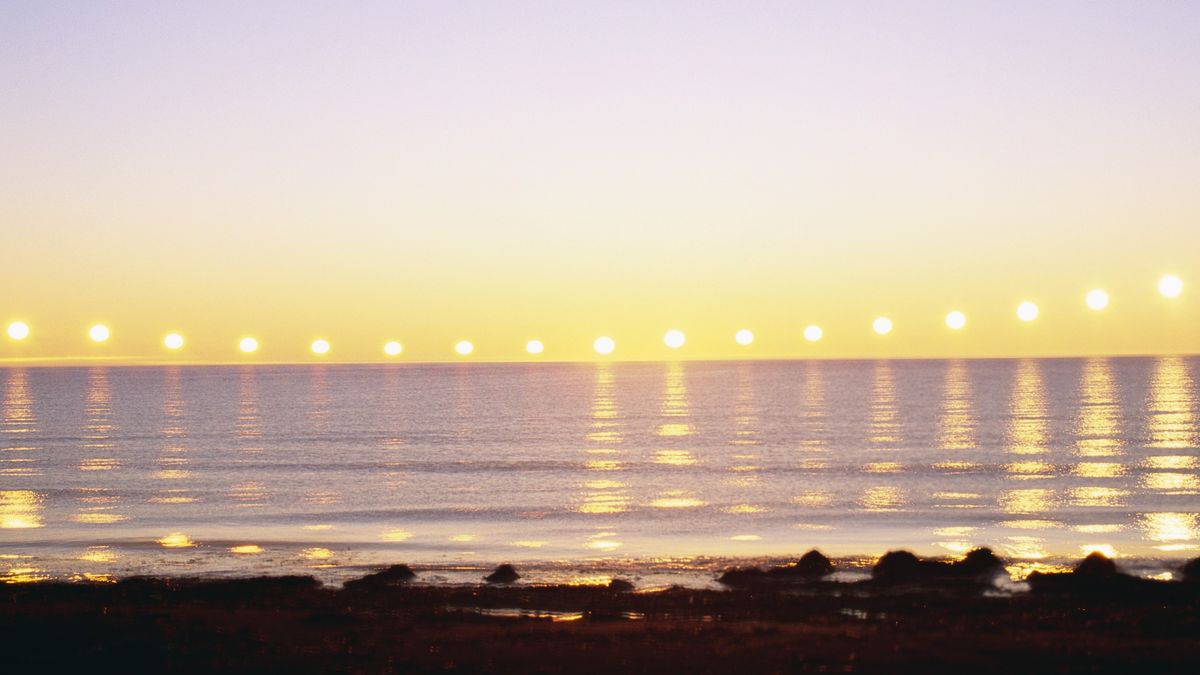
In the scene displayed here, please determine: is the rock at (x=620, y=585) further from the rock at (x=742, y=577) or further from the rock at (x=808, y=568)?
the rock at (x=808, y=568)

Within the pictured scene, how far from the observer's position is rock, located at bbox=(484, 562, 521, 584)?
99.7 feet

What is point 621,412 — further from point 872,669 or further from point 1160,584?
point 872,669

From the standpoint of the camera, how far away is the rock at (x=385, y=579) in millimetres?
29359

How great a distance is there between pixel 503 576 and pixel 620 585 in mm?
3707

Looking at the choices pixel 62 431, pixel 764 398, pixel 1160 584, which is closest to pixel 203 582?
pixel 1160 584

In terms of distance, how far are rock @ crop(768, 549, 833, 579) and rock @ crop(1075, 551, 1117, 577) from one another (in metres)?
6.35

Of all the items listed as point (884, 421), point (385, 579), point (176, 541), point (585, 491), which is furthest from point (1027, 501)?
point (884, 421)

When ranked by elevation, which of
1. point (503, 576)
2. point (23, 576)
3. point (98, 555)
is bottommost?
point (98, 555)

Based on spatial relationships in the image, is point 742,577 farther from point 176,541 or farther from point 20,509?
point 20,509

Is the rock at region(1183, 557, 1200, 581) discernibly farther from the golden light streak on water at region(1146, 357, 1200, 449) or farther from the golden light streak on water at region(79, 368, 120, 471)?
the golden light streak on water at region(79, 368, 120, 471)

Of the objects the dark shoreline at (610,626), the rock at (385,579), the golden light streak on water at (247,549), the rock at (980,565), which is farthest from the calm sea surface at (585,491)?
the dark shoreline at (610,626)

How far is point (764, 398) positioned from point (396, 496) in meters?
122

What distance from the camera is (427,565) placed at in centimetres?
3428

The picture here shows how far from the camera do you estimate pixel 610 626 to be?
71.4 ft
